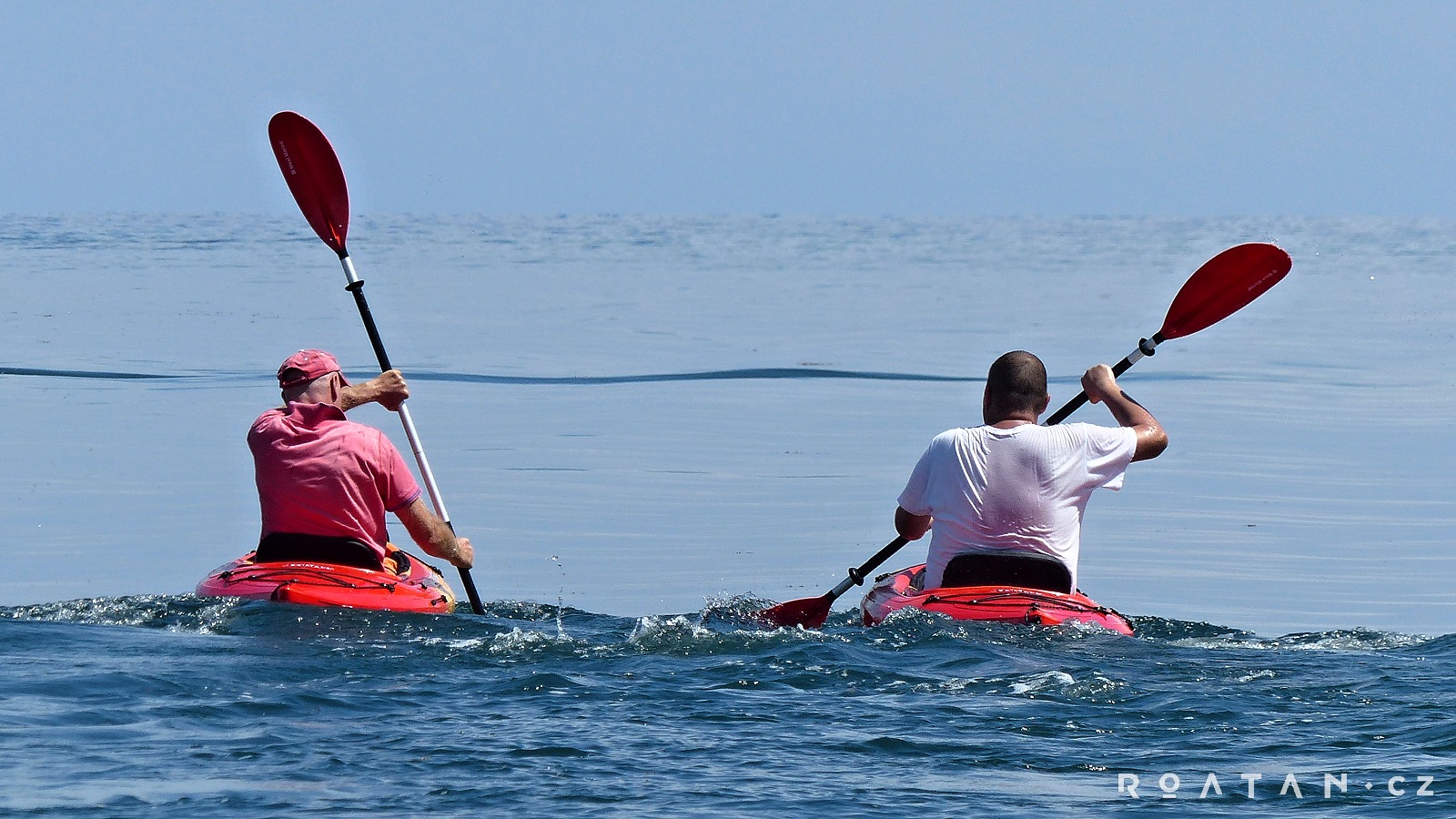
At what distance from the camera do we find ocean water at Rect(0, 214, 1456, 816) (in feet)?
17.9

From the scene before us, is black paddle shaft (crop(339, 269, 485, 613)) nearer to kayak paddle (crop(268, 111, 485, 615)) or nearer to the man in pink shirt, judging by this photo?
kayak paddle (crop(268, 111, 485, 615))

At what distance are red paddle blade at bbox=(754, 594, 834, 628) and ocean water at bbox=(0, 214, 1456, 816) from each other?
72cm

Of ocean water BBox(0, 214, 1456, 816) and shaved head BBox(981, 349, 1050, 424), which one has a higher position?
shaved head BBox(981, 349, 1050, 424)

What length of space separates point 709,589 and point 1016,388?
2878mm

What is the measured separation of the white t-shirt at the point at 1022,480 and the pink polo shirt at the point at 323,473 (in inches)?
89.3

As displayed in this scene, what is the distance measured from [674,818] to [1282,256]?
5.29 meters

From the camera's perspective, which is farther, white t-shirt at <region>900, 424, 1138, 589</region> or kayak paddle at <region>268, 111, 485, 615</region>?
kayak paddle at <region>268, 111, 485, 615</region>

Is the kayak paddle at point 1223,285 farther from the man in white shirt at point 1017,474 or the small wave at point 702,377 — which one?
the small wave at point 702,377

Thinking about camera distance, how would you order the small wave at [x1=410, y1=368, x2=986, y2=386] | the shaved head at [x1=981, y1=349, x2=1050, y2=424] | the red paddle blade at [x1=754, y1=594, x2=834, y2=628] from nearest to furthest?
1. the shaved head at [x1=981, y1=349, x2=1050, y2=424]
2. the red paddle blade at [x1=754, y1=594, x2=834, y2=628]
3. the small wave at [x1=410, y1=368, x2=986, y2=386]

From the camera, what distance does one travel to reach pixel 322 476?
7.52 m

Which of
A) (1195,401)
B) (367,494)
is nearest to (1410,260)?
(1195,401)

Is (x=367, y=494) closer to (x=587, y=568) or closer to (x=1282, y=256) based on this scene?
(x=587, y=568)

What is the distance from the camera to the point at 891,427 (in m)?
15.5

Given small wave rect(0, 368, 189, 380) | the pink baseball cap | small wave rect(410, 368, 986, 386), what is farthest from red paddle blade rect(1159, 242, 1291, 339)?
small wave rect(0, 368, 189, 380)
